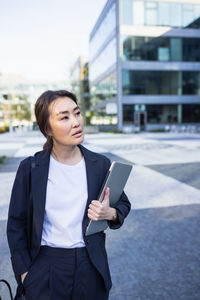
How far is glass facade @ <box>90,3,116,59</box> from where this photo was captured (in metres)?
37.9

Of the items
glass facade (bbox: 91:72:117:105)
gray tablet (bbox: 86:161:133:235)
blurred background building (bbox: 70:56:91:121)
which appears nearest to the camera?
gray tablet (bbox: 86:161:133:235)

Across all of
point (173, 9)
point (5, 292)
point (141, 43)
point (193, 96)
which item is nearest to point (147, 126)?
point (193, 96)

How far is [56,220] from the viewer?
A: 5.40 ft

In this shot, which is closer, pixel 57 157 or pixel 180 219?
pixel 57 157

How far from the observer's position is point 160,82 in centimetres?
3769

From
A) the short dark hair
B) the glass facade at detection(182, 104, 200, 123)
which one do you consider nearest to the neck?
the short dark hair

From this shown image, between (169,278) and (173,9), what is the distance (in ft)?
133

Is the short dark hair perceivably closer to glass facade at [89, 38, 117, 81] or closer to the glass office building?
the glass office building

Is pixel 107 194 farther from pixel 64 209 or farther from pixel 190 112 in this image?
pixel 190 112

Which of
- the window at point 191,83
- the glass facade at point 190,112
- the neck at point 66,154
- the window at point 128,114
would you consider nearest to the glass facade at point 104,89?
the window at point 128,114

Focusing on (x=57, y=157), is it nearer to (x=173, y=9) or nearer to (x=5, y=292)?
(x=5, y=292)

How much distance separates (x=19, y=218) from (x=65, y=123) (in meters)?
0.68

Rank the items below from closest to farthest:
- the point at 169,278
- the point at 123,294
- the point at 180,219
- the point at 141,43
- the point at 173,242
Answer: the point at 123,294 < the point at 169,278 < the point at 173,242 < the point at 180,219 < the point at 141,43

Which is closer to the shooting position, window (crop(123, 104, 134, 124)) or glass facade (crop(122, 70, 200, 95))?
glass facade (crop(122, 70, 200, 95))
